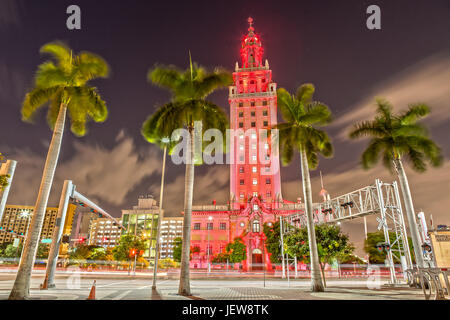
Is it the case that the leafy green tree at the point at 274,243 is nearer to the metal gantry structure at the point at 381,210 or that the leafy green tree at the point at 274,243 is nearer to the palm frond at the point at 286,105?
the metal gantry structure at the point at 381,210

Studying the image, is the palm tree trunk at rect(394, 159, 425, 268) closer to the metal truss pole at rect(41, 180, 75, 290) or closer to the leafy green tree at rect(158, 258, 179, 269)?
the metal truss pole at rect(41, 180, 75, 290)

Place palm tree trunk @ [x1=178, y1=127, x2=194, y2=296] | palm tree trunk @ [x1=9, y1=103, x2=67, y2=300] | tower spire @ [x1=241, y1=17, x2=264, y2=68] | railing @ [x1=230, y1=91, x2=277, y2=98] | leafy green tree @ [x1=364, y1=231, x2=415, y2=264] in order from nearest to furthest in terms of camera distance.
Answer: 1. palm tree trunk @ [x1=9, y1=103, x2=67, y2=300]
2. palm tree trunk @ [x1=178, y1=127, x2=194, y2=296]
3. leafy green tree @ [x1=364, y1=231, x2=415, y2=264]
4. railing @ [x1=230, y1=91, x2=277, y2=98]
5. tower spire @ [x1=241, y1=17, x2=264, y2=68]

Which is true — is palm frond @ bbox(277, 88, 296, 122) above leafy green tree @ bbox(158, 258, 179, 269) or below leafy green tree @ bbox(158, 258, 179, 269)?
Answer: above

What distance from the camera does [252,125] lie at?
8712 cm

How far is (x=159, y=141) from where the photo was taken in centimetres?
1894

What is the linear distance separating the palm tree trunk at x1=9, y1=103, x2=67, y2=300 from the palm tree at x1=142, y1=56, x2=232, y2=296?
17.0 ft

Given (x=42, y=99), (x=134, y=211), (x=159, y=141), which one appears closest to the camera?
(x=42, y=99)

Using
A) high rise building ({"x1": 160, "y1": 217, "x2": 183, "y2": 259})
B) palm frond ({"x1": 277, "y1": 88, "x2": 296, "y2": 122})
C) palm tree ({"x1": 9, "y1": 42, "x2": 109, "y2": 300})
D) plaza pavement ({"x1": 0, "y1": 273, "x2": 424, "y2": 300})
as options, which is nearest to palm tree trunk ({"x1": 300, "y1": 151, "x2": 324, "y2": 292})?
plaza pavement ({"x1": 0, "y1": 273, "x2": 424, "y2": 300})

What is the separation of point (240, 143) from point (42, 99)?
7199cm

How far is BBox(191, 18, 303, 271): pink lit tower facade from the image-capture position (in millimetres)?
69188

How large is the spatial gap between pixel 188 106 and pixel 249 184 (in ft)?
211

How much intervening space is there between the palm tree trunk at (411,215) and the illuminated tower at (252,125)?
175 feet
